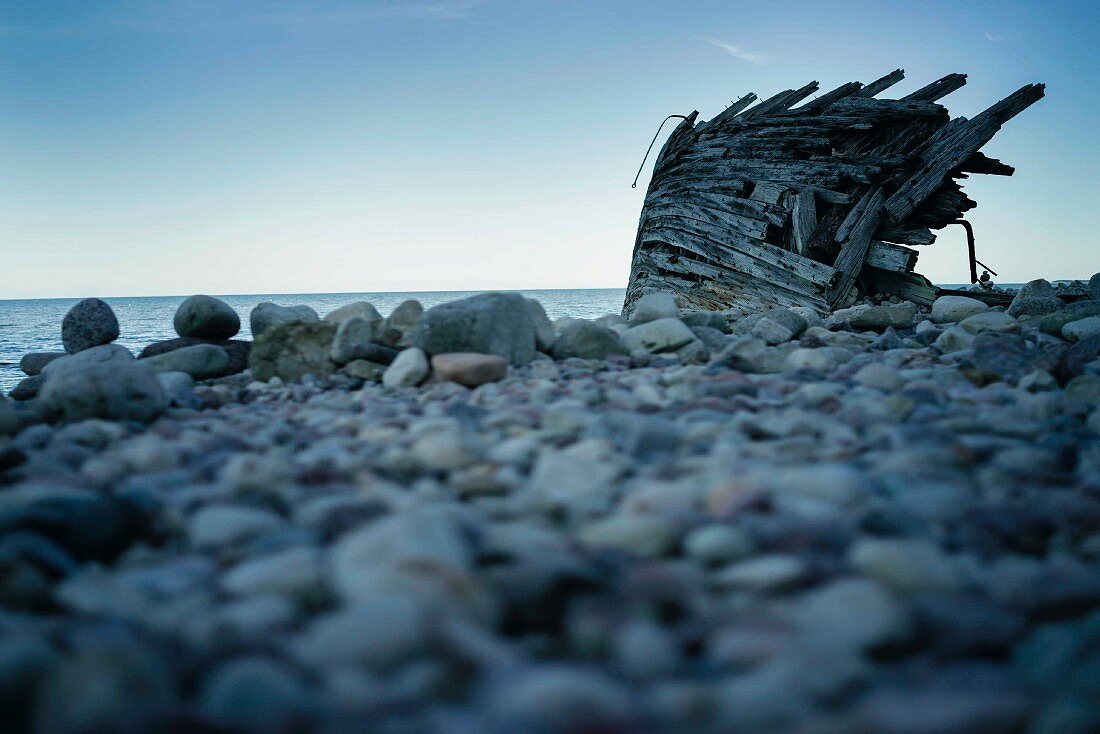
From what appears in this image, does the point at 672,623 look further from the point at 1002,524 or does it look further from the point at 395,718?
the point at 1002,524

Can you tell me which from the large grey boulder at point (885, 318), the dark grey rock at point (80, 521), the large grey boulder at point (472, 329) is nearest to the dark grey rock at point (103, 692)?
the dark grey rock at point (80, 521)

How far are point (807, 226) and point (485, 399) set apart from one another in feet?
19.6

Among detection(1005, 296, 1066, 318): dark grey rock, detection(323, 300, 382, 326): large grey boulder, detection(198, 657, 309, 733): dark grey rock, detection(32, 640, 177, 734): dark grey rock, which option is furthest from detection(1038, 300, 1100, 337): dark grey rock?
detection(32, 640, 177, 734): dark grey rock

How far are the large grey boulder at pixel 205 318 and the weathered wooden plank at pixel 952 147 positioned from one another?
6565 millimetres

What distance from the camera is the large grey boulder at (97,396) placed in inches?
91.5

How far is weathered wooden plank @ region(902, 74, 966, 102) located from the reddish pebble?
674 cm

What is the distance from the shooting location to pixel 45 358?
23.8 ft

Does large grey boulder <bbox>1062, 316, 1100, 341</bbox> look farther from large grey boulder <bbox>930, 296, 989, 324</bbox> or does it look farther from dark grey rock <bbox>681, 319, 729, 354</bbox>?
dark grey rock <bbox>681, 319, 729, 354</bbox>

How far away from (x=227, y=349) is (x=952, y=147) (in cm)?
720

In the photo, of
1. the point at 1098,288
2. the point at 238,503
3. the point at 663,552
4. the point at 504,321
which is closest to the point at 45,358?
the point at 504,321

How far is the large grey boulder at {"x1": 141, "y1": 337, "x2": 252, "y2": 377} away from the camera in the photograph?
14.2 feet

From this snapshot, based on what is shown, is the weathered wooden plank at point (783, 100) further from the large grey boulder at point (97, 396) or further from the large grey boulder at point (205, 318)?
the large grey boulder at point (97, 396)

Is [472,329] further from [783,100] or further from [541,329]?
[783,100]

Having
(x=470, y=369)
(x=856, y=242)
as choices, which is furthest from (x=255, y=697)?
(x=856, y=242)
